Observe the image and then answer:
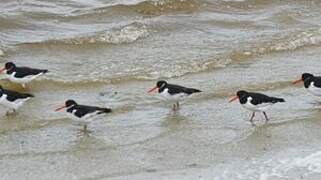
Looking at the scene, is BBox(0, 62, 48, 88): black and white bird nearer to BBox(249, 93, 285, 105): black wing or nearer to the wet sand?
the wet sand

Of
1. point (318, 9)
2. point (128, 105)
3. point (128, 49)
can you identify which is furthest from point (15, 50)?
point (318, 9)

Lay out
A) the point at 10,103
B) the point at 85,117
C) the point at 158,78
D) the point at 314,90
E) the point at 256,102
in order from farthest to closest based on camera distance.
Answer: the point at 158,78 → the point at 314,90 → the point at 10,103 → the point at 256,102 → the point at 85,117

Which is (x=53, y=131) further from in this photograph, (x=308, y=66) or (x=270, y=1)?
(x=270, y=1)

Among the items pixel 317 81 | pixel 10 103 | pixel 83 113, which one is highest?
pixel 317 81

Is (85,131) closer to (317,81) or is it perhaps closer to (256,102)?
(256,102)

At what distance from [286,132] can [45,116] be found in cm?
320

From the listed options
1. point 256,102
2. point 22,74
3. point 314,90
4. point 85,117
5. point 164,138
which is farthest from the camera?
point 22,74

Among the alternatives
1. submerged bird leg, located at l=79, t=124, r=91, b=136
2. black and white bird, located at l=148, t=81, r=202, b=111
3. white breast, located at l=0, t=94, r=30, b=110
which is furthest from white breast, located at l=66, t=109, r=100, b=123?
black and white bird, located at l=148, t=81, r=202, b=111

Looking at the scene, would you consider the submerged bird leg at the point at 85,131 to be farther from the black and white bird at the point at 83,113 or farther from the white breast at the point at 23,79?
the white breast at the point at 23,79

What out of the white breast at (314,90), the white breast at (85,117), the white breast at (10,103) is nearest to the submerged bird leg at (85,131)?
the white breast at (85,117)

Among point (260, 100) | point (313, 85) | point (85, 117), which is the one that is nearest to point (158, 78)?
point (313, 85)

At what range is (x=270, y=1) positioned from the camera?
64.8ft

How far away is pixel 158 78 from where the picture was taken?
1251cm

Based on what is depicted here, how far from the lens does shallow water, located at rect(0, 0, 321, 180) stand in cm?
825
